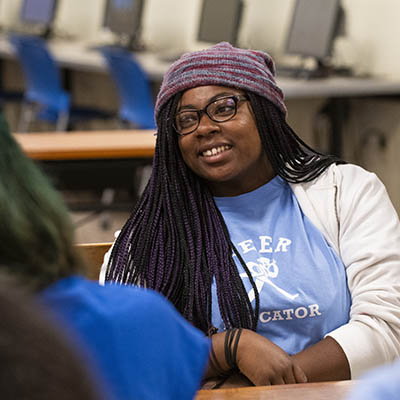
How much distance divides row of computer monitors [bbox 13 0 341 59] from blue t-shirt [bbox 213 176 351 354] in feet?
10.9

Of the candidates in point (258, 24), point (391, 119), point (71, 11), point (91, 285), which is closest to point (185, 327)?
point (91, 285)

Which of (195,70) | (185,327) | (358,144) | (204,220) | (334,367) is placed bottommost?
(358,144)

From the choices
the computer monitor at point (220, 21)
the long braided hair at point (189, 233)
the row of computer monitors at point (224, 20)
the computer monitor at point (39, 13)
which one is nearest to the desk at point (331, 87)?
the row of computer monitors at point (224, 20)

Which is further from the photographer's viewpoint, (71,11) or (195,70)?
(71,11)

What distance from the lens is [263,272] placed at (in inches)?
61.4

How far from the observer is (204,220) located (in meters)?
1.66

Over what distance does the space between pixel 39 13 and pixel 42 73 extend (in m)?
1.66

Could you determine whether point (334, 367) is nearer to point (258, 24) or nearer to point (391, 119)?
point (391, 119)

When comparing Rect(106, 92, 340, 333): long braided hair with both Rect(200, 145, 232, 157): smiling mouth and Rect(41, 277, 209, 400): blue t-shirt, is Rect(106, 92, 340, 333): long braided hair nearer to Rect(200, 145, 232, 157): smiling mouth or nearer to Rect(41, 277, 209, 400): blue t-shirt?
Rect(200, 145, 232, 157): smiling mouth

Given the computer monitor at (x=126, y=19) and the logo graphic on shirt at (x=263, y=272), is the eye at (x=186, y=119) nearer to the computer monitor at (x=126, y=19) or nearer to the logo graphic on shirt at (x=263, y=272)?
the logo graphic on shirt at (x=263, y=272)

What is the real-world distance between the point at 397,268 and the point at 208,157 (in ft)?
1.50

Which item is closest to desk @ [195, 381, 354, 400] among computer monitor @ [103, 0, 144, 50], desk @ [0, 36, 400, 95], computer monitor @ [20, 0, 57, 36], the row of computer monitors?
desk @ [0, 36, 400, 95]

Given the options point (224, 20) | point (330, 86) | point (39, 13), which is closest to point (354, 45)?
point (330, 86)

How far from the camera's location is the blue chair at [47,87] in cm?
598
